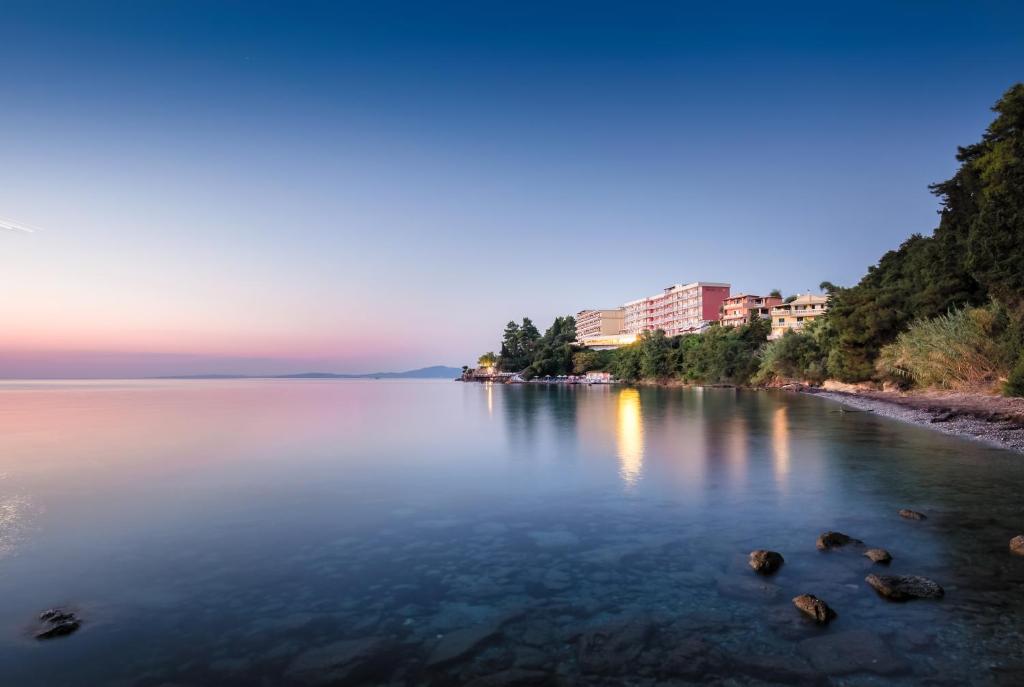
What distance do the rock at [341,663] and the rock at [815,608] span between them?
518 cm

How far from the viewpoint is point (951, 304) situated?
4353 centimetres

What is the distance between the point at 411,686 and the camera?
6039 millimetres

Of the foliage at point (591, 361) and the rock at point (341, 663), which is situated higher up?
the foliage at point (591, 361)

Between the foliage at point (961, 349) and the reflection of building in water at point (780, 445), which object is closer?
the reflection of building in water at point (780, 445)

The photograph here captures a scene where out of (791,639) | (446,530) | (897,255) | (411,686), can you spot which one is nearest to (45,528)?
(446,530)

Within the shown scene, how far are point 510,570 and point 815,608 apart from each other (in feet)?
14.8

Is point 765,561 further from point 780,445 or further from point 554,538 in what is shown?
point 780,445

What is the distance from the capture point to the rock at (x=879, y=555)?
935 cm

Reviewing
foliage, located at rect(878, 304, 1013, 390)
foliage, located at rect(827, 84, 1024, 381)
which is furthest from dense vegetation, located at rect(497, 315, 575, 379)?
foliage, located at rect(878, 304, 1013, 390)

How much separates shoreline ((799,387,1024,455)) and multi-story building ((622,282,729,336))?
81.6 m

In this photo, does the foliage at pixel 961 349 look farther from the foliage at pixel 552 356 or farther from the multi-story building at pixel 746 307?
the foliage at pixel 552 356

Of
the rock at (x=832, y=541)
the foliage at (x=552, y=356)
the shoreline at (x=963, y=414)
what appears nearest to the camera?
the rock at (x=832, y=541)

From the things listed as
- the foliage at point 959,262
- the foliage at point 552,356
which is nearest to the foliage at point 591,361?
the foliage at point 552,356

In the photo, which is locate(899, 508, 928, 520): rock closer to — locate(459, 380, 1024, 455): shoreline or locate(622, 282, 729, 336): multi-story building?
locate(459, 380, 1024, 455): shoreline
